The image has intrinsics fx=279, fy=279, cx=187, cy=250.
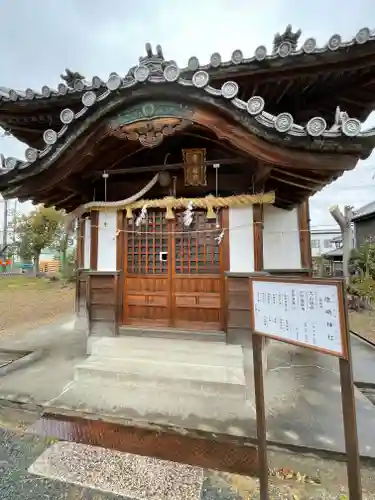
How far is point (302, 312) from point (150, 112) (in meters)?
3.19

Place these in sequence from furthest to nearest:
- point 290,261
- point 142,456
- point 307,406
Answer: point 290,261 < point 307,406 < point 142,456

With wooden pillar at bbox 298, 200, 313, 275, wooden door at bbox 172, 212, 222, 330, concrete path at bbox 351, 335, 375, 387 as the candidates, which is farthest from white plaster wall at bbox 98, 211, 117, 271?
concrete path at bbox 351, 335, 375, 387

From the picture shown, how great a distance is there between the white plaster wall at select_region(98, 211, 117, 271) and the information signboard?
3448mm

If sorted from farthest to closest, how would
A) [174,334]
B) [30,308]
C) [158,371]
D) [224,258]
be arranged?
[30,308] < [174,334] < [224,258] < [158,371]

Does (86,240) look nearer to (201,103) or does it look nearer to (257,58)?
(201,103)

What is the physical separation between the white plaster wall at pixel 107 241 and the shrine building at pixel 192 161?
0.08ft

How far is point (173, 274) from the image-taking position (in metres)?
5.21

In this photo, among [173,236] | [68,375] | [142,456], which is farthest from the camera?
[173,236]

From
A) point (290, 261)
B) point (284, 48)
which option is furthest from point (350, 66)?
point (290, 261)

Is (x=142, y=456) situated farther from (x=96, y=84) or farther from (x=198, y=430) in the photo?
(x=96, y=84)

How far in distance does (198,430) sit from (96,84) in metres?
4.68

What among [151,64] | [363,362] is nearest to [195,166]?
[151,64]

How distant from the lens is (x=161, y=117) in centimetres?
379

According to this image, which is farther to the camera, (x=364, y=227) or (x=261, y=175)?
(x=364, y=227)
